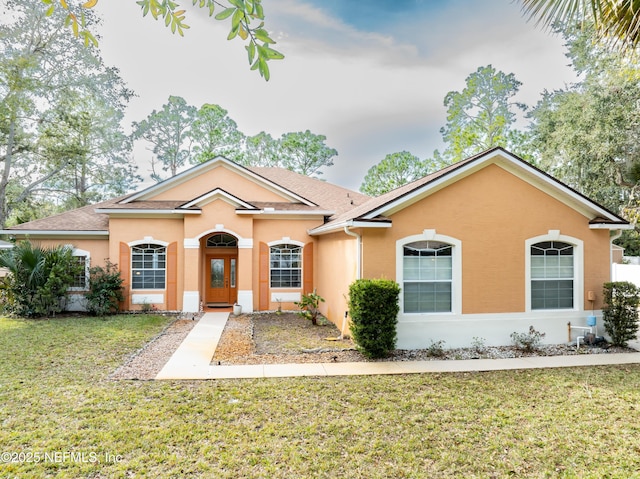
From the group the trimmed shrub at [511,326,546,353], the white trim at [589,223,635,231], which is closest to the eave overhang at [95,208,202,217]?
the trimmed shrub at [511,326,546,353]

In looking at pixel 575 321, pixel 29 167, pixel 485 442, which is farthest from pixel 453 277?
pixel 29 167

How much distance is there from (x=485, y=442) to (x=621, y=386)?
420 cm

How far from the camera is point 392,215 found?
32.2 feet

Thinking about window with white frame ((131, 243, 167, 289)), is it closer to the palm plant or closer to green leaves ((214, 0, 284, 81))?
the palm plant

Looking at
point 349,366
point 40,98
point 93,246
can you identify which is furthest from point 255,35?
point 40,98

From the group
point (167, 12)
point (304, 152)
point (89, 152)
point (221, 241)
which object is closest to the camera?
point (167, 12)

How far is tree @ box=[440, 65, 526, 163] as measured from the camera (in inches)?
1184

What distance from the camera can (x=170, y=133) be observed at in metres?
36.0

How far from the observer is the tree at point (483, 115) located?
1184 inches

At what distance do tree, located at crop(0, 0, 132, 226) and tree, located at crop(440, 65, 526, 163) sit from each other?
91.2 feet

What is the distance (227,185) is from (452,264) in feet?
36.4

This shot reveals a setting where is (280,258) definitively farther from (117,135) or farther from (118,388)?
(117,135)

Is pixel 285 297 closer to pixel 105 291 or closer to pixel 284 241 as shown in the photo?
pixel 284 241

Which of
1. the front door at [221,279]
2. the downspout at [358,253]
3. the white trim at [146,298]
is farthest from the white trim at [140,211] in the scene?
the downspout at [358,253]
